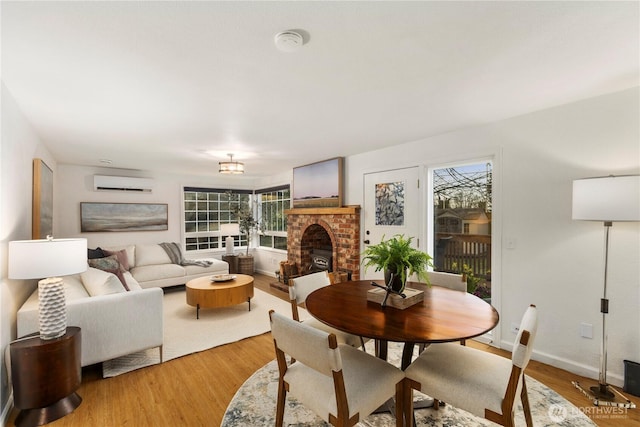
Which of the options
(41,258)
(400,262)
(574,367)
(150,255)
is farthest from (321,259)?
(41,258)

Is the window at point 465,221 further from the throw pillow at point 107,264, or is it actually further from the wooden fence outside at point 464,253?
the throw pillow at point 107,264

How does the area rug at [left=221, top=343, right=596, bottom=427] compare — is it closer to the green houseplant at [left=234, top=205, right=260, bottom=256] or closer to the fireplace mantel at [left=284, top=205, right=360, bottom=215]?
the fireplace mantel at [left=284, top=205, right=360, bottom=215]

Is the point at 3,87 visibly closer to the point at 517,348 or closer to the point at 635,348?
the point at 517,348

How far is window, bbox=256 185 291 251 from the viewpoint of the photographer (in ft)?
Answer: 21.0

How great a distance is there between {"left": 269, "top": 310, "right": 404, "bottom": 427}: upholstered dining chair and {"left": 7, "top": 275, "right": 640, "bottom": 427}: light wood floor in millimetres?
808

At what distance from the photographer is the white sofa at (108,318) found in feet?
7.48

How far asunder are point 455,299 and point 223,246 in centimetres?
603

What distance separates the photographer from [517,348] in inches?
52.1

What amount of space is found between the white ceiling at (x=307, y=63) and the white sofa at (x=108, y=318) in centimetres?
160

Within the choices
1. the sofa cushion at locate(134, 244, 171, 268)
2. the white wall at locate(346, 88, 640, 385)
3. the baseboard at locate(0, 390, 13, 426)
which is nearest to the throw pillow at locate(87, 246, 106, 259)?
the sofa cushion at locate(134, 244, 171, 268)

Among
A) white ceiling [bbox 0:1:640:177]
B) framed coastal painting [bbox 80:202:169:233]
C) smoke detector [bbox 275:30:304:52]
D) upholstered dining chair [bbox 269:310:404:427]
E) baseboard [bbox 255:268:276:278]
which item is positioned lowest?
baseboard [bbox 255:268:276:278]

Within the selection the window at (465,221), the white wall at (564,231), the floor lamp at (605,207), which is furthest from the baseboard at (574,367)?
the window at (465,221)

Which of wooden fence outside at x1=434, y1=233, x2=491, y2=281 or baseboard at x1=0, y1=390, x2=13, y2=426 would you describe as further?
wooden fence outside at x1=434, y1=233, x2=491, y2=281

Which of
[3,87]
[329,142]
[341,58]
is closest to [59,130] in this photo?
[3,87]
